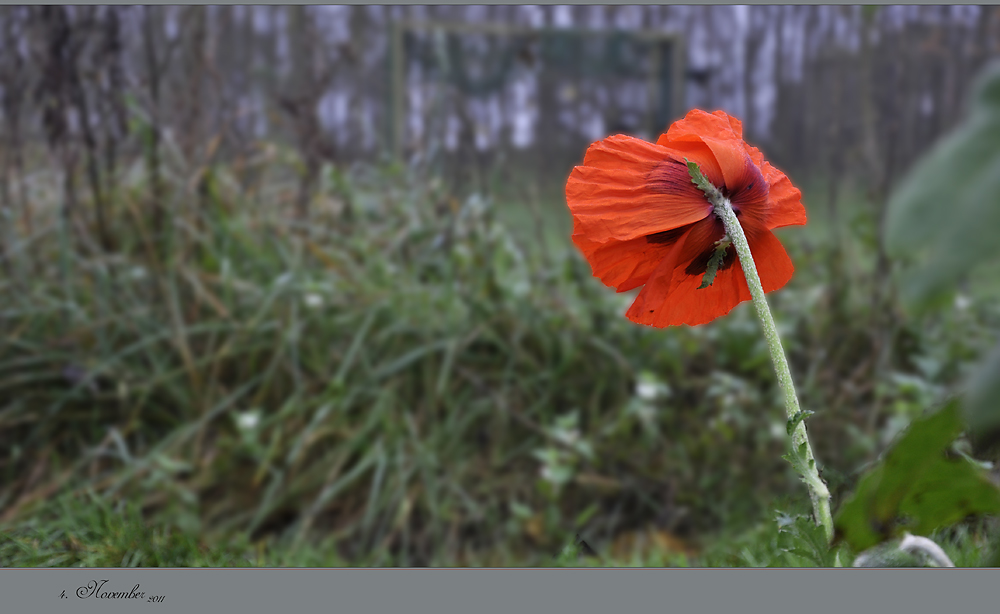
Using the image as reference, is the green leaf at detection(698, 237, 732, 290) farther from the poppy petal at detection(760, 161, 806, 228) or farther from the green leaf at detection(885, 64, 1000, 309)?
the green leaf at detection(885, 64, 1000, 309)

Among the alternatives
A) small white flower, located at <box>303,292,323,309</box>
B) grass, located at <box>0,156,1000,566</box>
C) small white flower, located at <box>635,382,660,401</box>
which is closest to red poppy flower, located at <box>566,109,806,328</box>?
grass, located at <box>0,156,1000,566</box>

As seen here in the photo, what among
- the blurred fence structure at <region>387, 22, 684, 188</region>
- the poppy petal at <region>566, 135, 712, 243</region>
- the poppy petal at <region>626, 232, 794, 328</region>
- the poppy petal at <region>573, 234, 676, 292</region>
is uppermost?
the poppy petal at <region>566, 135, 712, 243</region>

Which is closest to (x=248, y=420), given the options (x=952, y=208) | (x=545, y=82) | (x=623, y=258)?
(x=623, y=258)

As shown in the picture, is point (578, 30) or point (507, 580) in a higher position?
point (578, 30)

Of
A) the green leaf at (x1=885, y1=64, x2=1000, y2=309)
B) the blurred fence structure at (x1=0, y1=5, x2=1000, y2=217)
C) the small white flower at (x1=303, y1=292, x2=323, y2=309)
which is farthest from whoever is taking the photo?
the blurred fence structure at (x1=0, y1=5, x2=1000, y2=217)

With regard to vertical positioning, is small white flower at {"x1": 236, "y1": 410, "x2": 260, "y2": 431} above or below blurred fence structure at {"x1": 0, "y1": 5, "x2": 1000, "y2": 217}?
below

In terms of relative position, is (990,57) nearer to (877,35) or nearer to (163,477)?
(877,35)

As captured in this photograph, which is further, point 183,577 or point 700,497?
point 700,497

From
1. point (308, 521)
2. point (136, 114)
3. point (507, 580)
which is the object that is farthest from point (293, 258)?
point (507, 580)
